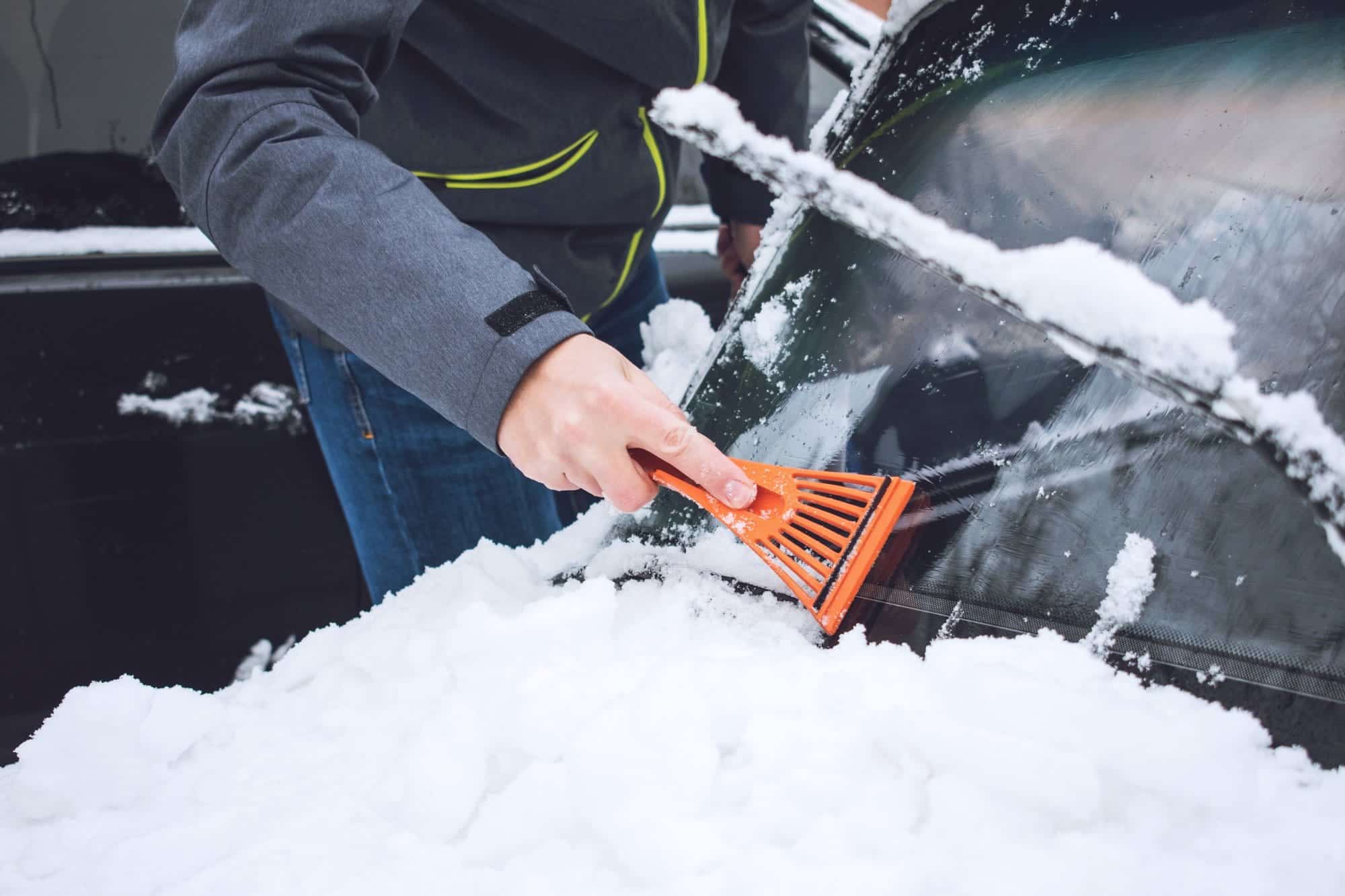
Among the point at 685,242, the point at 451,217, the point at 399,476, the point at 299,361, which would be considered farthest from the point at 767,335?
the point at 685,242

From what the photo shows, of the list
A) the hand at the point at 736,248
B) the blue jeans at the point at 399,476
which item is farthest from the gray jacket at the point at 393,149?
the hand at the point at 736,248

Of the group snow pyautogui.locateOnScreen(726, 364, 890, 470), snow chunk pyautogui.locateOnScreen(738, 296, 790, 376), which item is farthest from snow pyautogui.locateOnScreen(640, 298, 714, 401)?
snow pyautogui.locateOnScreen(726, 364, 890, 470)

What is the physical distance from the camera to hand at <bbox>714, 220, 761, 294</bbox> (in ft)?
6.34

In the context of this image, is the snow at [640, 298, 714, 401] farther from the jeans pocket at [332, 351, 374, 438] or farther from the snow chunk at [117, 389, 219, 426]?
the snow chunk at [117, 389, 219, 426]

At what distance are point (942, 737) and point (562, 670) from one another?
1.27 ft

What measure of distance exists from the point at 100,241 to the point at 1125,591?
166 cm

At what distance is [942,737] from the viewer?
74 centimetres

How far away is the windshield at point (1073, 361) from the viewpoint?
2.59ft

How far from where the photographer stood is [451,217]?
3.18ft

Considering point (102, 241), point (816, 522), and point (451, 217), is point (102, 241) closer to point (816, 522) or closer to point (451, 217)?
point (451, 217)

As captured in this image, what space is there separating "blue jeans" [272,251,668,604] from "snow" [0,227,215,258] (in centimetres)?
28

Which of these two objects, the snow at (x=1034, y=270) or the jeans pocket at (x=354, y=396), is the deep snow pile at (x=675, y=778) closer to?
the snow at (x=1034, y=270)

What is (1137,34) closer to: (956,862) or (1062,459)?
(1062,459)

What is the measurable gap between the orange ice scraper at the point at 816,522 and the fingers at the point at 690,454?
37mm
